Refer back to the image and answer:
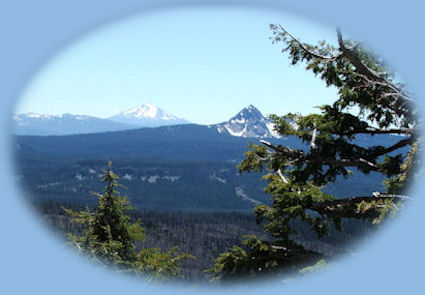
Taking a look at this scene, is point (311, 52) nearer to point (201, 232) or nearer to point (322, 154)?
point (322, 154)

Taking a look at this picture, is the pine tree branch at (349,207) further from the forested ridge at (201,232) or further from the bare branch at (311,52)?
the forested ridge at (201,232)

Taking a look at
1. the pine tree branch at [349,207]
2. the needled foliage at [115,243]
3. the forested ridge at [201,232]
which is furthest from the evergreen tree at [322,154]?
the forested ridge at [201,232]

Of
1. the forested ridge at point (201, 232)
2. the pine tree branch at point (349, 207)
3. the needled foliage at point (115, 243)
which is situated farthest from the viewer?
the forested ridge at point (201, 232)

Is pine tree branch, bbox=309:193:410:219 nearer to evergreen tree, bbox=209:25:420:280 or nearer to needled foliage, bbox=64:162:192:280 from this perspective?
evergreen tree, bbox=209:25:420:280

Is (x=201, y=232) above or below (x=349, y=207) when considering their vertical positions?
below

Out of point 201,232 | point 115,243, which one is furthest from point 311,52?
point 201,232

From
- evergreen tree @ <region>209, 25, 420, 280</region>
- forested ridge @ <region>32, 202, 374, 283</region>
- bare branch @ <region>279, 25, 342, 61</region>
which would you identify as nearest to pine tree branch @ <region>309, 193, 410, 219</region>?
evergreen tree @ <region>209, 25, 420, 280</region>
